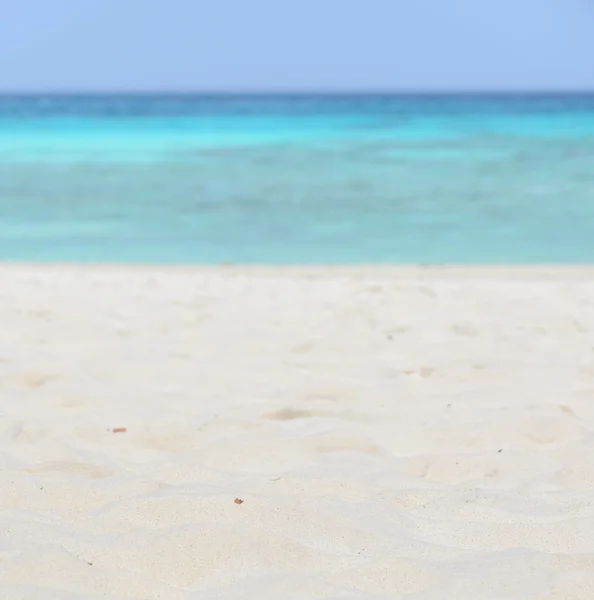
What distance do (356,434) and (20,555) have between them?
113 centimetres

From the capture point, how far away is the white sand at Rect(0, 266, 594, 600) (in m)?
1.72

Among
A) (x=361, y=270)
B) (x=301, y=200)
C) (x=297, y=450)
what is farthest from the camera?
(x=301, y=200)

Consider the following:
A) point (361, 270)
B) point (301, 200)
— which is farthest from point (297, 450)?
point (301, 200)

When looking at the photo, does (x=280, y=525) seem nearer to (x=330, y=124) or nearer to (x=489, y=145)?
(x=489, y=145)

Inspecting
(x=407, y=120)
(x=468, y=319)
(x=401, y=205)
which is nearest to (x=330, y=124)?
(x=407, y=120)

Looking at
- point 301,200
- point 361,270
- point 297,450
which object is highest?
point 297,450

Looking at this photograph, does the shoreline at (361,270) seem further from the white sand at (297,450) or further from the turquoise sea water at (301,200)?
the white sand at (297,450)

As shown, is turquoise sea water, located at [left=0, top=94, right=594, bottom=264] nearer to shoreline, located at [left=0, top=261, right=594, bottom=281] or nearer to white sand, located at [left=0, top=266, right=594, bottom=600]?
shoreline, located at [left=0, top=261, right=594, bottom=281]

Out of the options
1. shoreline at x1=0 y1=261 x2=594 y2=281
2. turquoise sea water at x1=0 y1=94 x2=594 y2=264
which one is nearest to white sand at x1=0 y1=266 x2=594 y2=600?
shoreline at x1=0 y1=261 x2=594 y2=281

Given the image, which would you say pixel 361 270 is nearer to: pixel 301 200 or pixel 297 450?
pixel 297 450

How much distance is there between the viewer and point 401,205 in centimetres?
1175

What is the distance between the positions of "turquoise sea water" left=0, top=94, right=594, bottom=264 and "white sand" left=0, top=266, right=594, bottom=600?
4.15 metres

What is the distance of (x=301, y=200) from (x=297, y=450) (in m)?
9.74

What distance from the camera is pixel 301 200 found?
12.1 metres
